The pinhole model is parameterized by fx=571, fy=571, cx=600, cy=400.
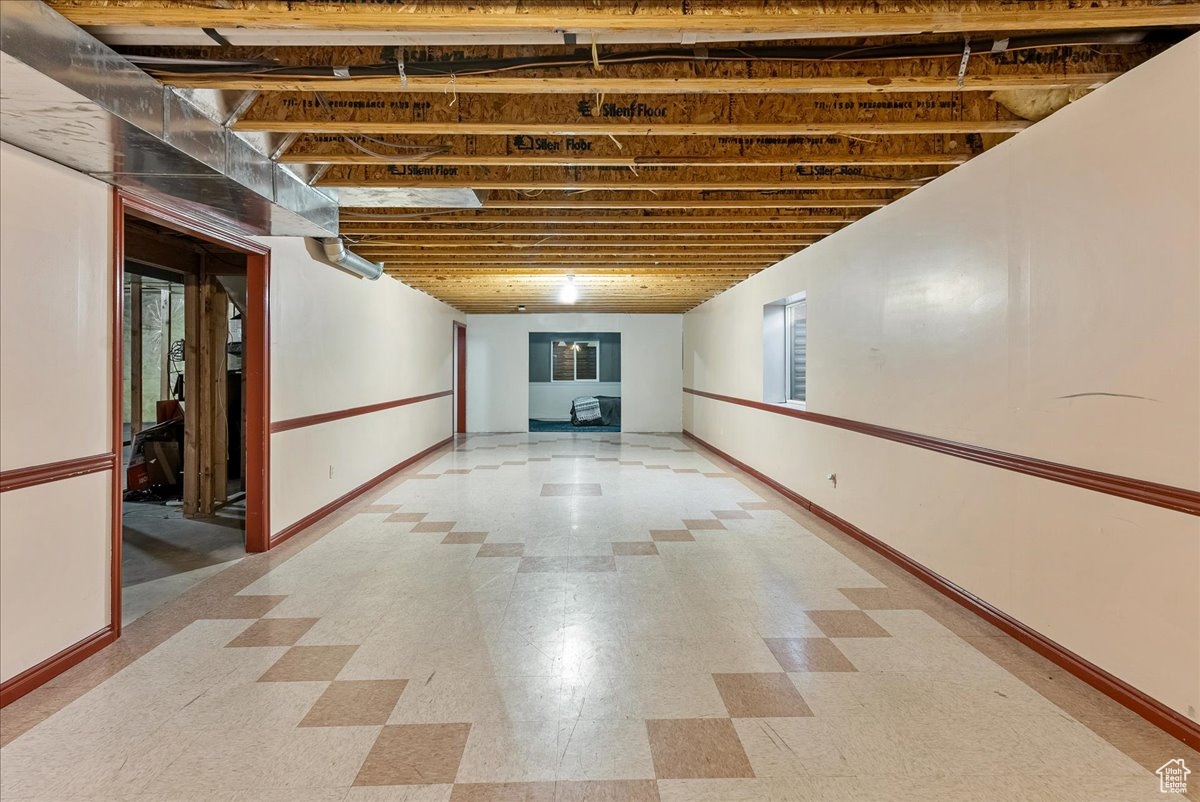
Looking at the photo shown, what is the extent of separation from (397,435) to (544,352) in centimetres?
770

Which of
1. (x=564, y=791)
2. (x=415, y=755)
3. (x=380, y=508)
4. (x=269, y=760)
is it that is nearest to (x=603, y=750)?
(x=564, y=791)

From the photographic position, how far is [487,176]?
3342 millimetres

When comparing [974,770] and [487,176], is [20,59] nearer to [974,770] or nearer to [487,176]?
[487,176]

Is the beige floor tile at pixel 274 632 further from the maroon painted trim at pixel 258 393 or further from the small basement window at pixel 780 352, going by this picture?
the small basement window at pixel 780 352

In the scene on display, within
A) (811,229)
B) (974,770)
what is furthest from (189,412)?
(974,770)

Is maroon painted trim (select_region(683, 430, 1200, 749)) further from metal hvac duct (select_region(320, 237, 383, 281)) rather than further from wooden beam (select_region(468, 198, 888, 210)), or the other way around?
metal hvac duct (select_region(320, 237, 383, 281))

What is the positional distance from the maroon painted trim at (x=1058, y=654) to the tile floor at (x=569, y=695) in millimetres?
53

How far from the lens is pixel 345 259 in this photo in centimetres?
462

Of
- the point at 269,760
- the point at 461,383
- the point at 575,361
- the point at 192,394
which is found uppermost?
the point at 575,361

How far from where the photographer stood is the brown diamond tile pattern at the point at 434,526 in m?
4.47

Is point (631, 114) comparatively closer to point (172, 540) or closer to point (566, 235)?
point (566, 235)

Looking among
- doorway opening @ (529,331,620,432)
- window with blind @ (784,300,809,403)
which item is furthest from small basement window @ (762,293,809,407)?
doorway opening @ (529,331,620,432)

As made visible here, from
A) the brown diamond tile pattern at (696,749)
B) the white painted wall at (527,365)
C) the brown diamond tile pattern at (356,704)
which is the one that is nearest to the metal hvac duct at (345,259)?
Answer: the brown diamond tile pattern at (356,704)

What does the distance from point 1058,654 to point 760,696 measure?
1.33 m
